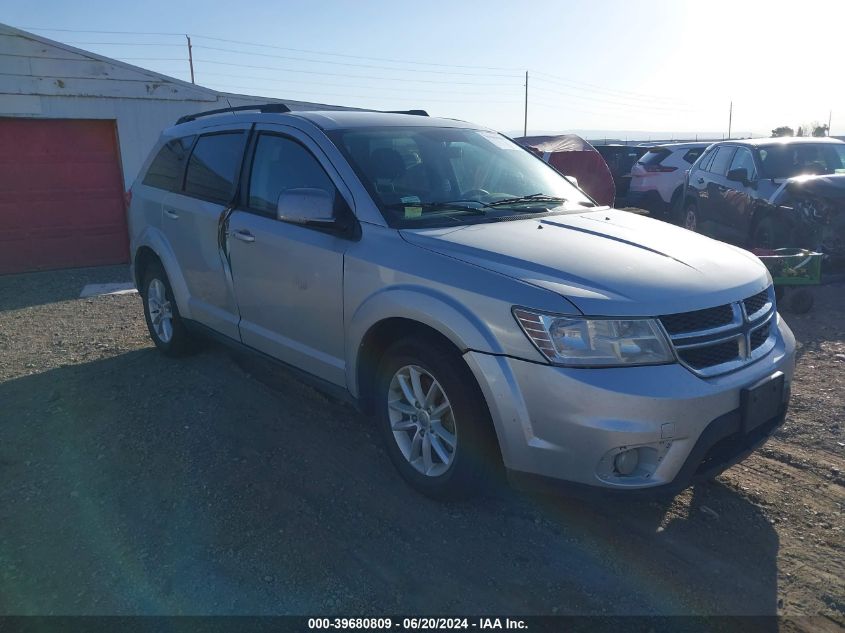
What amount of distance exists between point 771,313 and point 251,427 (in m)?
3.07

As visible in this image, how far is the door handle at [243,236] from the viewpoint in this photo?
174 inches

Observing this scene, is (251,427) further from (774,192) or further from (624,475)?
(774,192)

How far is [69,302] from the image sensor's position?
8.61 metres

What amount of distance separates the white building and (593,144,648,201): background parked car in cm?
903

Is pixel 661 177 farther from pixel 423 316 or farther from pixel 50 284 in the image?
pixel 423 316

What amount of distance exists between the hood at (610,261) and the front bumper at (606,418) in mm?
308

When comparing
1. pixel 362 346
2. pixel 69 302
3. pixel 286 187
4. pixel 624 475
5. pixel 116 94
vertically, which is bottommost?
pixel 69 302

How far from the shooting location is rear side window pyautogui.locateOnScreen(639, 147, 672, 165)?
50.9 ft

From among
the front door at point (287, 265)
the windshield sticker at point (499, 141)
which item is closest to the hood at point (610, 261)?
the front door at point (287, 265)

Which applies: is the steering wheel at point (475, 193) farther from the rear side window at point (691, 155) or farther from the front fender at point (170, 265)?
the rear side window at point (691, 155)

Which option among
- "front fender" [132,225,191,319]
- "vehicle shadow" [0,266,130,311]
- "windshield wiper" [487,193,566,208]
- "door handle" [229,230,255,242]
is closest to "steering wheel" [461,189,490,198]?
"windshield wiper" [487,193,566,208]

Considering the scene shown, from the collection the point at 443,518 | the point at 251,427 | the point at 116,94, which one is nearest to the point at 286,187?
the point at 251,427

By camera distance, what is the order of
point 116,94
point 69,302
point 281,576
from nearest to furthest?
point 281,576 < point 69,302 < point 116,94

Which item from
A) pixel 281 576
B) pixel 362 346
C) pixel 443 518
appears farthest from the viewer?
pixel 362 346
